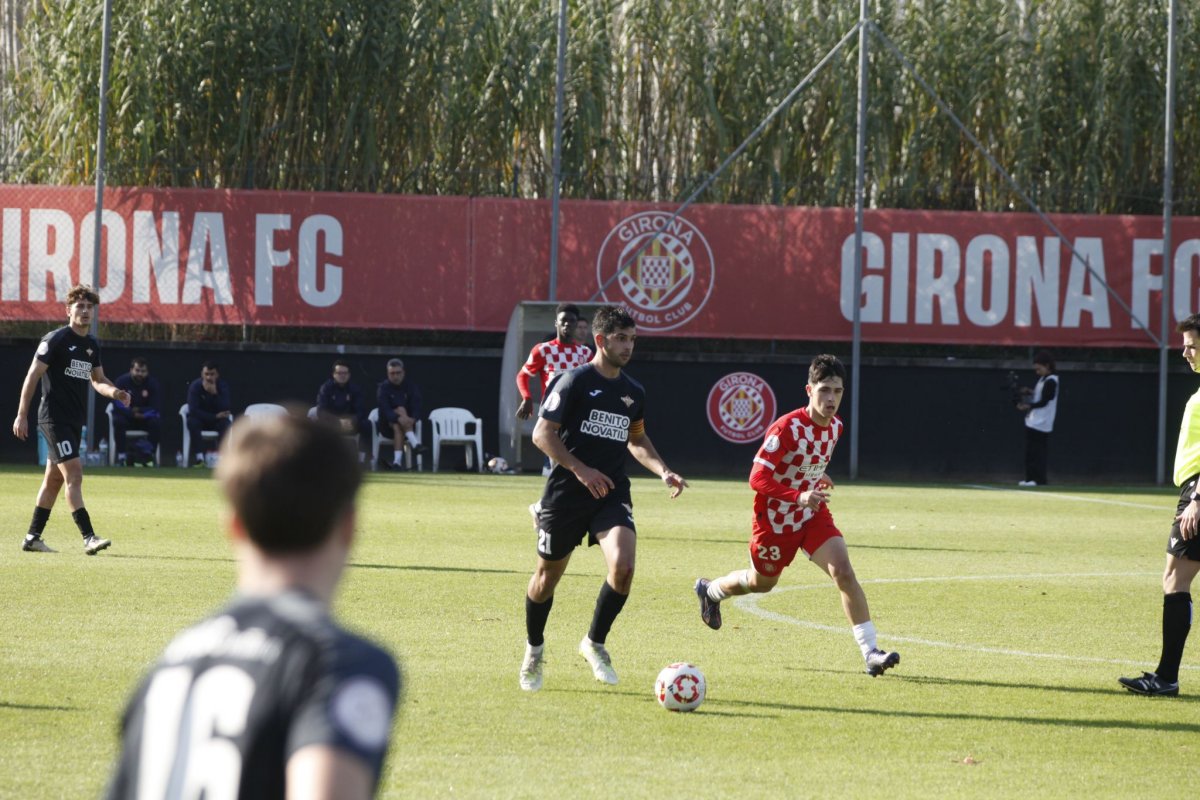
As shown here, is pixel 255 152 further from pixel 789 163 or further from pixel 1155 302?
pixel 1155 302

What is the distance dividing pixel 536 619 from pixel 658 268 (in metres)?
18.7

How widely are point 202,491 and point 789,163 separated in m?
12.9

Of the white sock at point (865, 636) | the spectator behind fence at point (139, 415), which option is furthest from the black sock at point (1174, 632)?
the spectator behind fence at point (139, 415)

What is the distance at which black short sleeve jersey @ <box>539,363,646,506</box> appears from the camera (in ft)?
27.9

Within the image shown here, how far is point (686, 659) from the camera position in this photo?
9.35 metres

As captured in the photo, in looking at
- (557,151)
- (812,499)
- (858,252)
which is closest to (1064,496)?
(858,252)

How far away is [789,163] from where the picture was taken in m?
29.0

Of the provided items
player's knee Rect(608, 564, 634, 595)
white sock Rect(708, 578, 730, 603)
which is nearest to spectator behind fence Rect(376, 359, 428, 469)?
white sock Rect(708, 578, 730, 603)

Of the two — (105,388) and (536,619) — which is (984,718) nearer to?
(536,619)

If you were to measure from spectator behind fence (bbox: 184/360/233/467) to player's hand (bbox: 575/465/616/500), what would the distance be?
17.3 m

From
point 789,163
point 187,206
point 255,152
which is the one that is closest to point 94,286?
point 187,206

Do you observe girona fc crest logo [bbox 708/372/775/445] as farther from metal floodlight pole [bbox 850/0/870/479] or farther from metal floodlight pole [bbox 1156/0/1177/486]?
metal floodlight pole [bbox 1156/0/1177/486]

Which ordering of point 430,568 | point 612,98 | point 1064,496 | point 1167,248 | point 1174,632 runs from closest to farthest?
1. point 1174,632
2. point 430,568
3. point 1064,496
4. point 1167,248
5. point 612,98

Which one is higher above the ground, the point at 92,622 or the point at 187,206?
the point at 187,206
